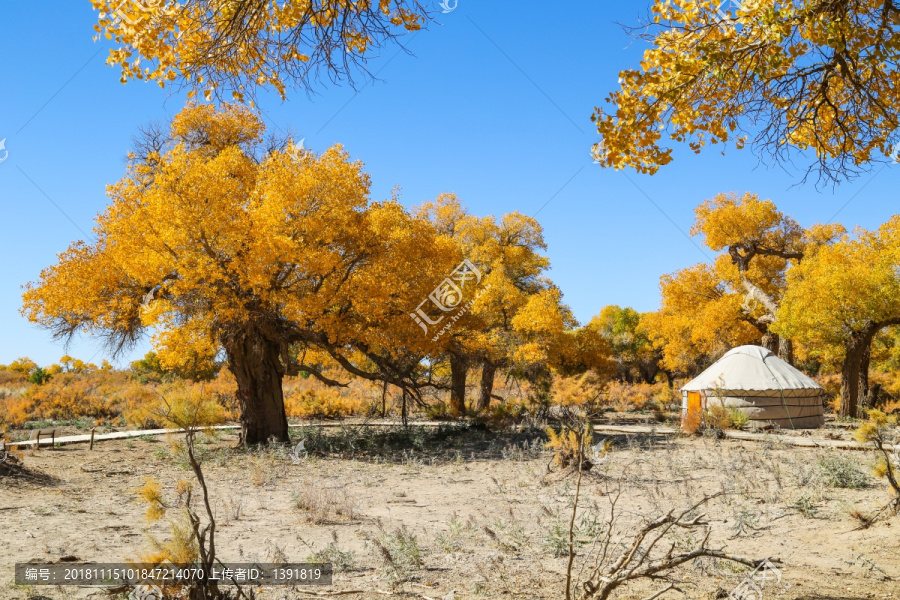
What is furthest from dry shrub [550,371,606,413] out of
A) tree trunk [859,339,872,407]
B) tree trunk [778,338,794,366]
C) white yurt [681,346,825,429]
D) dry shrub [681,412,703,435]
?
tree trunk [859,339,872,407]

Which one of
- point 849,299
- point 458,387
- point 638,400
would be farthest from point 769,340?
point 458,387

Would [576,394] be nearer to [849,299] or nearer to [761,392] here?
[761,392]

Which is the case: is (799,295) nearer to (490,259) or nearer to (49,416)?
(490,259)

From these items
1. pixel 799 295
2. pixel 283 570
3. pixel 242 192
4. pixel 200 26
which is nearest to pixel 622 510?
pixel 283 570

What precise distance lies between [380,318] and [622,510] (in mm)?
7291

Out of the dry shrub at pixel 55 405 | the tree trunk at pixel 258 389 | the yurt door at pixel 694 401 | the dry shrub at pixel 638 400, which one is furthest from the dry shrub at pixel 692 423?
the dry shrub at pixel 55 405

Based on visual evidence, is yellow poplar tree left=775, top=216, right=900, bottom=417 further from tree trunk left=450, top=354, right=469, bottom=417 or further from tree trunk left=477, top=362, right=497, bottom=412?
tree trunk left=450, top=354, right=469, bottom=417

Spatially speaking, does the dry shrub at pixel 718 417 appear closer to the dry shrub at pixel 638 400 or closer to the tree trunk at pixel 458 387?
the tree trunk at pixel 458 387

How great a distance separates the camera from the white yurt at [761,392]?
56.6 ft

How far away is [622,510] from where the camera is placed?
23.6ft

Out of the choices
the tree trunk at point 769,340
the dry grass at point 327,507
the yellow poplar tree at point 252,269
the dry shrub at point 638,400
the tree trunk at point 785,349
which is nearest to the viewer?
the dry grass at point 327,507

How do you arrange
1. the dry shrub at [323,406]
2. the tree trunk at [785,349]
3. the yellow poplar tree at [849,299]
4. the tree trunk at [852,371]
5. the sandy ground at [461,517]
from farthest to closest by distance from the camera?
the dry shrub at [323,406], the tree trunk at [785,349], the tree trunk at [852,371], the yellow poplar tree at [849,299], the sandy ground at [461,517]

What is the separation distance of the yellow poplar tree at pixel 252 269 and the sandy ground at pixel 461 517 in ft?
8.45

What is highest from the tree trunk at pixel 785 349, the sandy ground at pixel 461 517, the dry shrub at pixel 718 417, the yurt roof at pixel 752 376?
the tree trunk at pixel 785 349
